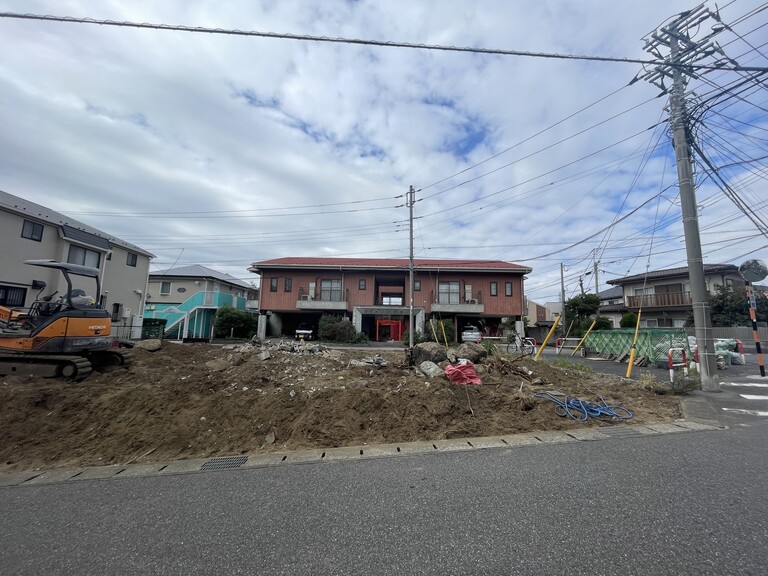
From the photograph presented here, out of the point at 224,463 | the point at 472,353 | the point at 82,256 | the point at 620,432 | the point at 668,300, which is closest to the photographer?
the point at 224,463

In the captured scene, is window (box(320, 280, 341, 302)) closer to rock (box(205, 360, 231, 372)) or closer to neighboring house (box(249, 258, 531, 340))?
neighboring house (box(249, 258, 531, 340))

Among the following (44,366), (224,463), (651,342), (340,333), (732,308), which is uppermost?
(732,308)

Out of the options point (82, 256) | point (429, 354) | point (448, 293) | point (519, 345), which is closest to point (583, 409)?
point (429, 354)

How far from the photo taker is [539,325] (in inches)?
1489

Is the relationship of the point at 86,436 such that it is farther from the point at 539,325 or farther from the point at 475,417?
the point at 539,325

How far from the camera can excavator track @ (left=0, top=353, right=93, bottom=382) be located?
744 cm

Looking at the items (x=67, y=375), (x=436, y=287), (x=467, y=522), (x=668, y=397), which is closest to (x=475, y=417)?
(x=467, y=522)

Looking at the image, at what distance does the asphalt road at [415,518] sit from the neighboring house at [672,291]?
87.2 feet

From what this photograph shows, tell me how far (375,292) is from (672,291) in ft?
74.0

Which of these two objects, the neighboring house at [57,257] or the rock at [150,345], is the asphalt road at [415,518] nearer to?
the rock at [150,345]

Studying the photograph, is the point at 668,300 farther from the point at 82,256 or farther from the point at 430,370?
the point at 82,256

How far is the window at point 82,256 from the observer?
16.8m

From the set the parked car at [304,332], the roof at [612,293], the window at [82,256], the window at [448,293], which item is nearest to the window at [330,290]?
the parked car at [304,332]

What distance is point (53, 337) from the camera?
733cm
